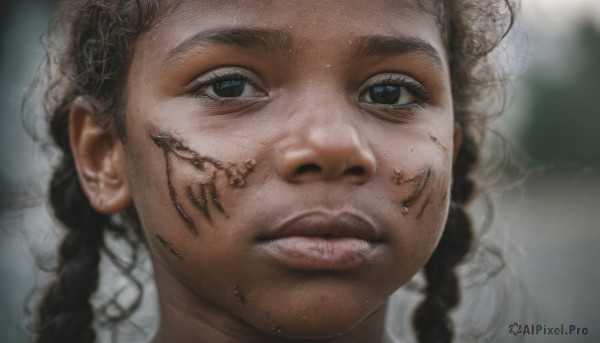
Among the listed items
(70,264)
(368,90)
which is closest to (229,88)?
(368,90)

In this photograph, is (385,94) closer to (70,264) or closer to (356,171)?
(356,171)

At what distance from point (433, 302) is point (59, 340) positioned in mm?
1312

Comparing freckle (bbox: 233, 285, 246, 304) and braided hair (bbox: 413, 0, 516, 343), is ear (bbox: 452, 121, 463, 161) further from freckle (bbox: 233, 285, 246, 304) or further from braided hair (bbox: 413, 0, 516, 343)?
freckle (bbox: 233, 285, 246, 304)

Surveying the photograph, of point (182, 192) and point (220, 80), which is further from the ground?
point (220, 80)

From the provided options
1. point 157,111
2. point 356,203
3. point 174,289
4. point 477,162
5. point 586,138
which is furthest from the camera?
point 586,138

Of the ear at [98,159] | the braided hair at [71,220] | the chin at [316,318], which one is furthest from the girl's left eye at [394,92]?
the braided hair at [71,220]

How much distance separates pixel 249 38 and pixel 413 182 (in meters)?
0.55

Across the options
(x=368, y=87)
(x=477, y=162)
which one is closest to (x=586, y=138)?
(x=477, y=162)

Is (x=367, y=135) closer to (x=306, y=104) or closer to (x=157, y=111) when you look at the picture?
(x=306, y=104)

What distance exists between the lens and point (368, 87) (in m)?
1.86

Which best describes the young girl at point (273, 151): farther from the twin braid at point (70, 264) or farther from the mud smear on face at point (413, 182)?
the twin braid at point (70, 264)

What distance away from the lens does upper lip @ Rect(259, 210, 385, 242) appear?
1.61m

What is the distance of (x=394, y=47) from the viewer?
186 cm

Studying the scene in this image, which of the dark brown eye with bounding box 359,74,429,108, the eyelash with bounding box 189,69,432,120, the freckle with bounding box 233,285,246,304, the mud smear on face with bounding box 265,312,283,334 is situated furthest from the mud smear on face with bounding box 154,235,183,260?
the dark brown eye with bounding box 359,74,429,108
